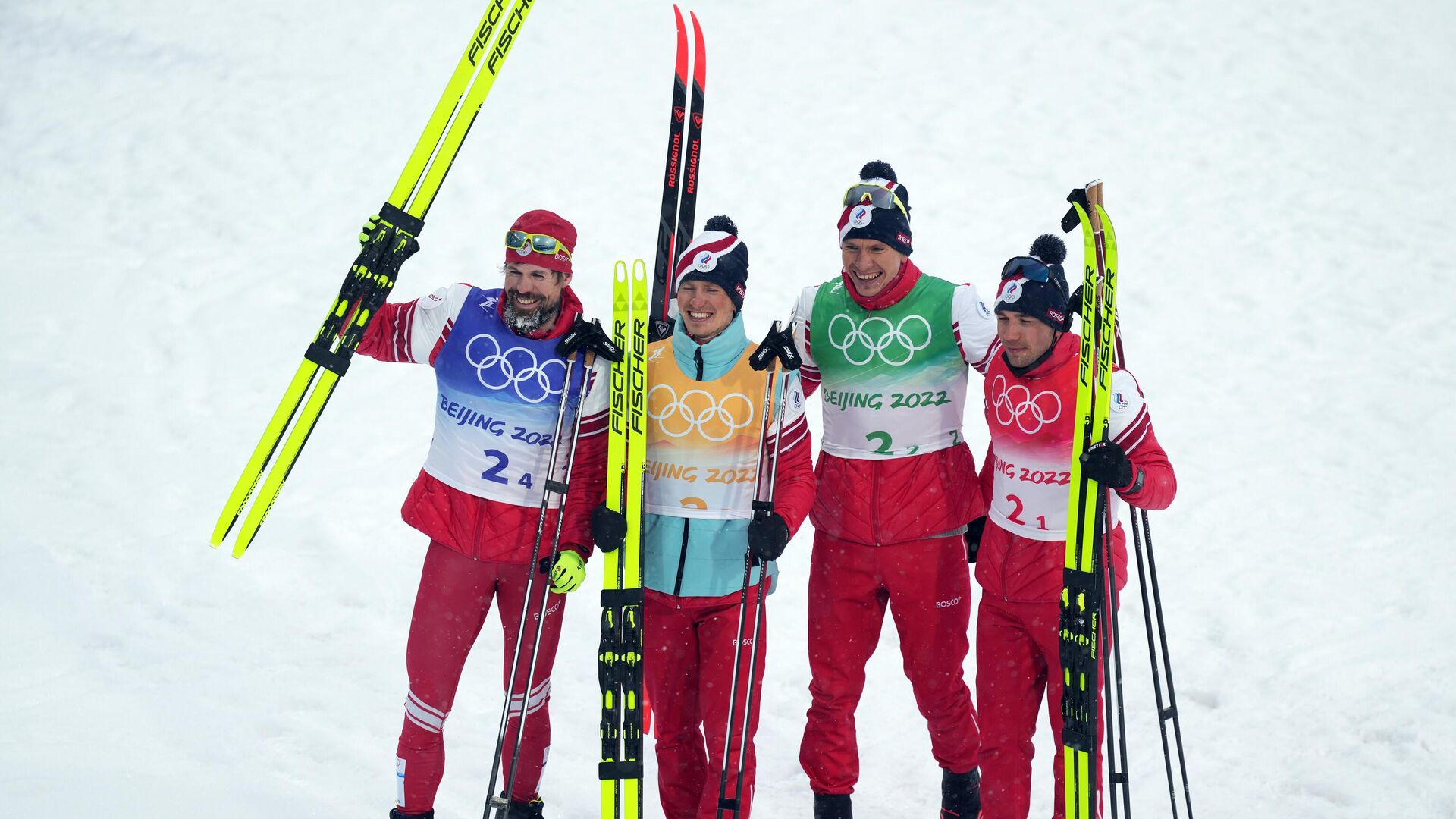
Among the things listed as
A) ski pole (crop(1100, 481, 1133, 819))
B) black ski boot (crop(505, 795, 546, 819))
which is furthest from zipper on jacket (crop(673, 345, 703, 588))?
ski pole (crop(1100, 481, 1133, 819))

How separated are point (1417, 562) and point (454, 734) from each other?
17.5 feet

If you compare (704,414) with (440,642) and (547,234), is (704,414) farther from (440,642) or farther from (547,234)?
(440,642)

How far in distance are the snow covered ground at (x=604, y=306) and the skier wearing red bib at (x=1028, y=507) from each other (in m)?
1.31

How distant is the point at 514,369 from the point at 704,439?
0.62 metres

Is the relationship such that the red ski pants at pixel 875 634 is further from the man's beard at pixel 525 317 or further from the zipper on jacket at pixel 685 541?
the man's beard at pixel 525 317

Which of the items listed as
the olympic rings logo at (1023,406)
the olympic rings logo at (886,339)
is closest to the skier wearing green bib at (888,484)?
the olympic rings logo at (886,339)

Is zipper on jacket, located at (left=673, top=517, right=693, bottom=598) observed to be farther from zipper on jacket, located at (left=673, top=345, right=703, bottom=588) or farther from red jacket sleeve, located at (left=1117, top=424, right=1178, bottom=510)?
red jacket sleeve, located at (left=1117, top=424, right=1178, bottom=510)

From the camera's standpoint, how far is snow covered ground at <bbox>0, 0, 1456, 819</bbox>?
482cm

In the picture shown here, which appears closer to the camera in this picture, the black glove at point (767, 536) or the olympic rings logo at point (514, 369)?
the black glove at point (767, 536)

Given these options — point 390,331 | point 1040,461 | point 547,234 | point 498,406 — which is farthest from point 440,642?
point 1040,461

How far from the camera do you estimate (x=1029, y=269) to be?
326cm

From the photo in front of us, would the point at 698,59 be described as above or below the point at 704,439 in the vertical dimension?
above

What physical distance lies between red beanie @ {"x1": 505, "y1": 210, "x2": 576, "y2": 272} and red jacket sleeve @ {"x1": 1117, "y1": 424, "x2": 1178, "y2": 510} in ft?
5.85

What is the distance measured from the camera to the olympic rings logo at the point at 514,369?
11.3 ft
